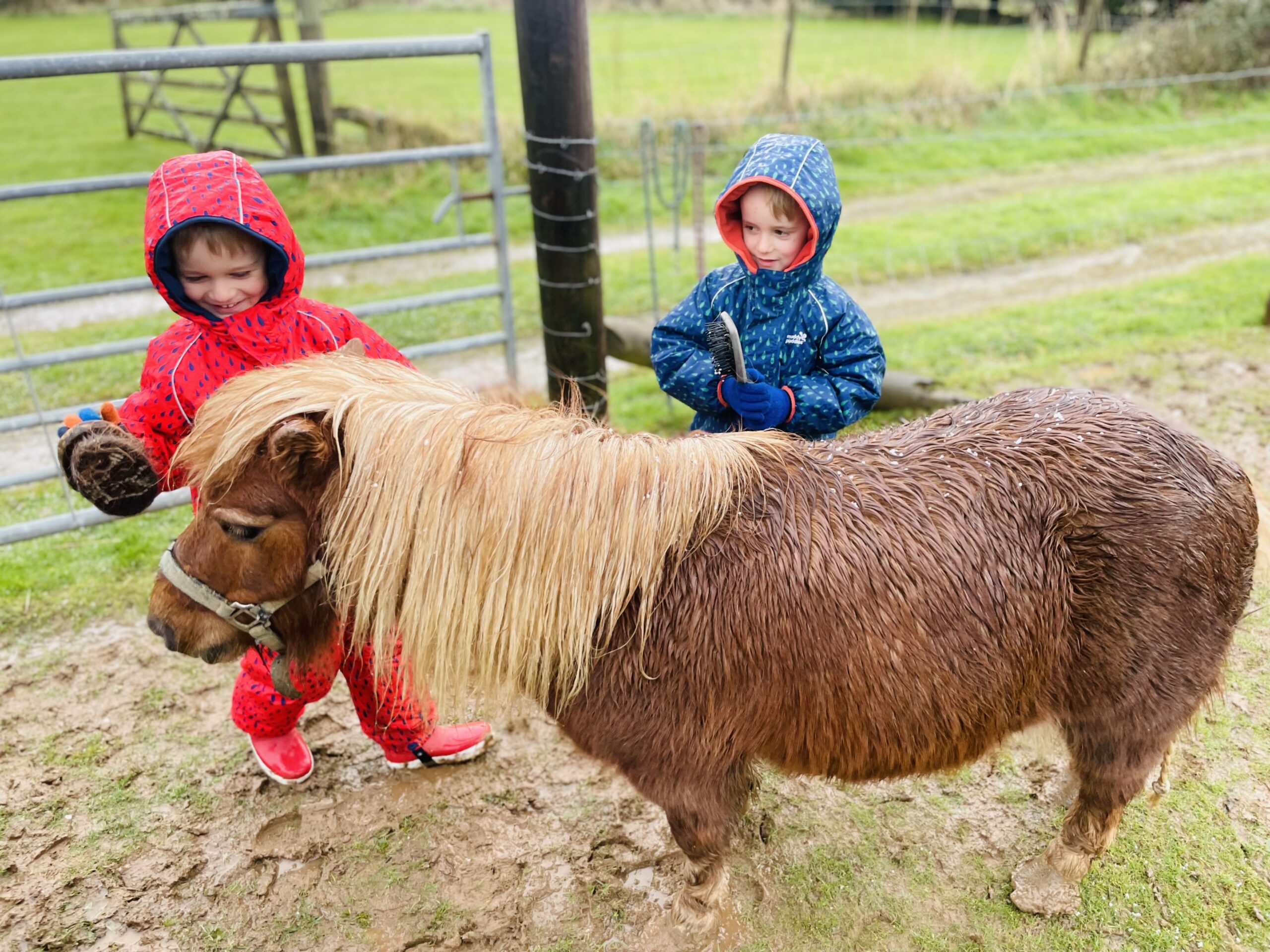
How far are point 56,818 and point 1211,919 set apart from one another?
3.54m

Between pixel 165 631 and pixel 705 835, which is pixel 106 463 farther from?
pixel 705 835

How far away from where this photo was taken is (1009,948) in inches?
90.6

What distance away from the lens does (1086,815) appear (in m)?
2.31

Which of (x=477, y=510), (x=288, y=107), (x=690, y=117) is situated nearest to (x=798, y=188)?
(x=477, y=510)

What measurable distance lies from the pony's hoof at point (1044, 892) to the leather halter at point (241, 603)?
2154 millimetres

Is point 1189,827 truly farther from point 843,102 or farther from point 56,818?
point 843,102

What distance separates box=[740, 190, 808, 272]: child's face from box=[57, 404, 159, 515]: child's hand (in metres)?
1.72

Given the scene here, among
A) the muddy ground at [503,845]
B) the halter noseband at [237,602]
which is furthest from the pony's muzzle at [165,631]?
the muddy ground at [503,845]

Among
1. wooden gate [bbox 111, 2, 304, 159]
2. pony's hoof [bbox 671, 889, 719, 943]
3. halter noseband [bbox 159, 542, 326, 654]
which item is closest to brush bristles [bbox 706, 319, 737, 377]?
halter noseband [bbox 159, 542, 326, 654]

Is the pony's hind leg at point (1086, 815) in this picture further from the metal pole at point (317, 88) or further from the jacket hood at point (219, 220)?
the metal pole at point (317, 88)

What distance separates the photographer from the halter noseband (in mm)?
1908

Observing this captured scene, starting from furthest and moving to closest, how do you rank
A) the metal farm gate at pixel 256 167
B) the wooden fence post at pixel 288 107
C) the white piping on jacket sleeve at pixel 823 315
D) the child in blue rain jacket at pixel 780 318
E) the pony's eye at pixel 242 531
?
the wooden fence post at pixel 288 107 → the metal farm gate at pixel 256 167 → the white piping on jacket sleeve at pixel 823 315 → the child in blue rain jacket at pixel 780 318 → the pony's eye at pixel 242 531

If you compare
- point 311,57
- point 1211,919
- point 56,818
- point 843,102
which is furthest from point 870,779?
point 843,102

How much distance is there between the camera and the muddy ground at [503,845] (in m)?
2.36
